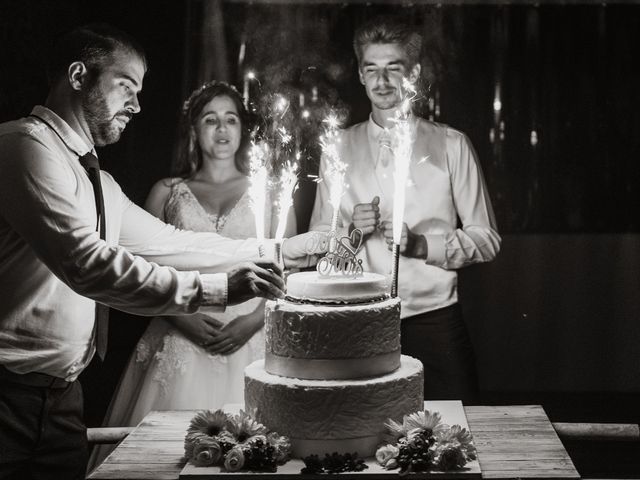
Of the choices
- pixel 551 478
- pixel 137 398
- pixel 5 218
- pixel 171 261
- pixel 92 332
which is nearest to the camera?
pixel 551 478

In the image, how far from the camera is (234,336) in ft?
16.7

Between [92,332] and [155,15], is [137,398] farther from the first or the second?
[155,15]

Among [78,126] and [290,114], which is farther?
[290,114]

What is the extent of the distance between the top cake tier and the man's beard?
110 centimetres

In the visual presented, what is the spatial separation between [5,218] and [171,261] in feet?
4.05

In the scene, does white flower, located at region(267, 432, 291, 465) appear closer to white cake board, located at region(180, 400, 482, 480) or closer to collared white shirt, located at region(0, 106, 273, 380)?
white cake board, located at region(180, 400, 482, 480)

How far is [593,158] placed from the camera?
5211 millimetres

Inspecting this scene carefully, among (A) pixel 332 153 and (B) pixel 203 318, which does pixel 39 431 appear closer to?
(B) pixel 203 318

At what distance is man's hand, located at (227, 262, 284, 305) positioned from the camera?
3449mm

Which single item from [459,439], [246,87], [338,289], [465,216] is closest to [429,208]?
[465,216]

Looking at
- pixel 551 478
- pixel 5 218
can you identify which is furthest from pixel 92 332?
pixel 551 478

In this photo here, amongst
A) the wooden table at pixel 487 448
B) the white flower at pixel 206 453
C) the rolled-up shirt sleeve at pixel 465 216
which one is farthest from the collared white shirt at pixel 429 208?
the white flower at pixel 206 453

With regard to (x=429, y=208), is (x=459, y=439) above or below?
below

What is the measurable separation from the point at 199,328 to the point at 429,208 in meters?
1.44
